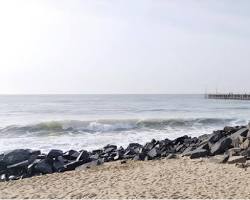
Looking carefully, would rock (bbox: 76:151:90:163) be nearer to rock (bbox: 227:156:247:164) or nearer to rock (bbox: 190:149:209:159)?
rock (bbox: 190:149:209:159)

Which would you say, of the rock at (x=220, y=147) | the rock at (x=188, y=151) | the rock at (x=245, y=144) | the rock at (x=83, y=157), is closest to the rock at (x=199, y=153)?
the rock at (x=220, y=147)

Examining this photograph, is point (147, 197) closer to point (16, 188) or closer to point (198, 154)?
point (16, 188)

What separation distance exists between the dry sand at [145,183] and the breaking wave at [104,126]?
47.7 ft

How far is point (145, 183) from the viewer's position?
884 centimetres

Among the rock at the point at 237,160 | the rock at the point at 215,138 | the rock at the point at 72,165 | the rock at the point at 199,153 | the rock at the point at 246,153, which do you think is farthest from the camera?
the rock at the point at 215,138

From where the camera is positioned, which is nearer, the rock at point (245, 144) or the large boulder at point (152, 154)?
the rock at point (245, 144)

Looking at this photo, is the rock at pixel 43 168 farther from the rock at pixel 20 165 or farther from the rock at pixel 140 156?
the rock at pixel 140 156


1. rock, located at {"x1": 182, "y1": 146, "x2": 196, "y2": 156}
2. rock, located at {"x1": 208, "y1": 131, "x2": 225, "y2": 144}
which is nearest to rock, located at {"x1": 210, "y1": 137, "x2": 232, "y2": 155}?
rock, located at {"x1": 182, "y1": 146, "x2": 196, "y2": 156}

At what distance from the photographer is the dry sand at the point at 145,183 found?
7.84 meters

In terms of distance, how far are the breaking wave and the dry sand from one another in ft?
47.7

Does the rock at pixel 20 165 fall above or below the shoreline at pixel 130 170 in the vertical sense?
below

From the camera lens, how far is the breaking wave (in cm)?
2596

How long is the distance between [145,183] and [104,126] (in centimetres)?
1999

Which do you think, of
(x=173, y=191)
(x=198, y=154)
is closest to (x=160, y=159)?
(x=198, y=154)
